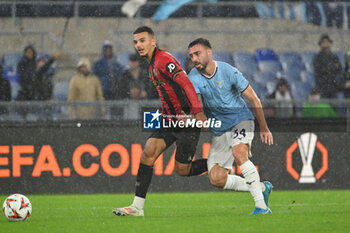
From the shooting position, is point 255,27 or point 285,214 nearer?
point 285,214

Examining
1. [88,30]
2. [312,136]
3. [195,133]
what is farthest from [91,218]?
[88,30]

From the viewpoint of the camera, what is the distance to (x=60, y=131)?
34.5 feet

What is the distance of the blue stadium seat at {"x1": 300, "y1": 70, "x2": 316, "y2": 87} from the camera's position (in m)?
12.1

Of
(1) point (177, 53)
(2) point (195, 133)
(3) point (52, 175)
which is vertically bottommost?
(3) point (52, 175)

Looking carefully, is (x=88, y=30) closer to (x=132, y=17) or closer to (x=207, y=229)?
(x=132, y=17)

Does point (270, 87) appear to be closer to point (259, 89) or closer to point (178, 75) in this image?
point (259, 89)

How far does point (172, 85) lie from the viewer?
726 centimetres

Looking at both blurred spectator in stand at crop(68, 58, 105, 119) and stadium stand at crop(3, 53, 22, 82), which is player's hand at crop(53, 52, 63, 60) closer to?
blurred spectator in stand at crop(68, 58, 105, 119)

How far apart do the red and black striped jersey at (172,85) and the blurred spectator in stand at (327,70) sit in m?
4.75

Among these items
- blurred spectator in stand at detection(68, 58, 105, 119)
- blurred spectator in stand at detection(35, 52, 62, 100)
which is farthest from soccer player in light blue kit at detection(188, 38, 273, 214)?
blurred spectator in stand at detection(35, 52, 62, 100)

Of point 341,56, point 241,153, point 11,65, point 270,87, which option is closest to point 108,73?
point 11,65

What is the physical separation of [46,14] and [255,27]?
12.4ft

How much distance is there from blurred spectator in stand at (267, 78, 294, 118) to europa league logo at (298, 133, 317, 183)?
1.30 feet

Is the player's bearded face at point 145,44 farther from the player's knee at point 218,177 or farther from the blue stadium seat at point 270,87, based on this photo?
the blue stadium seat at point 270,87
